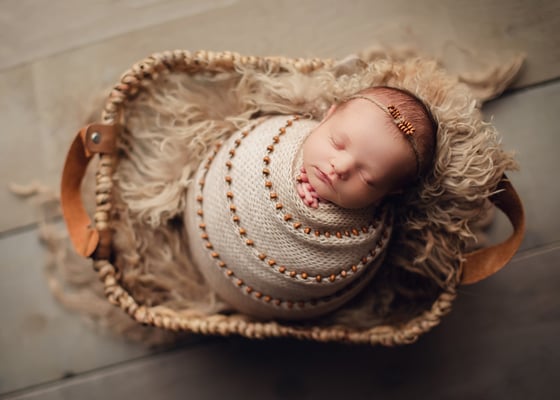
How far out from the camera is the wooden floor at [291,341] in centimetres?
106

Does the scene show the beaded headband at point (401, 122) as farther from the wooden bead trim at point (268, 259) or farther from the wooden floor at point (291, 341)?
the wooden floor at point (291, 341)

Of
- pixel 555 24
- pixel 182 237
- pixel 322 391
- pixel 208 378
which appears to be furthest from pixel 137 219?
pixel 555 24

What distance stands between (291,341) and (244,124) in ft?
1.58

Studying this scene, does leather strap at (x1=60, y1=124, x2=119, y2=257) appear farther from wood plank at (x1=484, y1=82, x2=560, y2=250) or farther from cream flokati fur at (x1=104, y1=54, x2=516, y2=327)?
wood plank at (x1=484, y1=82, x2=560, y2=250)

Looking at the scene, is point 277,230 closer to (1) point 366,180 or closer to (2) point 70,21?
(1) point 366,180

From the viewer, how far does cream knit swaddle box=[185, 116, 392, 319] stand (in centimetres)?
76

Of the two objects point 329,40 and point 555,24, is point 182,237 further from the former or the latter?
point 555,24

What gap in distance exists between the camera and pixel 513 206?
2.74ft

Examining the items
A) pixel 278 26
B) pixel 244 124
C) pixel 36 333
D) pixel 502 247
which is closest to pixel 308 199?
pixel 244 124

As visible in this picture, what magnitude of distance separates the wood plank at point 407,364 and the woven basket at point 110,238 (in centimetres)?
17

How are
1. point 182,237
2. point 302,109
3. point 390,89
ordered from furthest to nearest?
point 182,237 → point 302,109 → point 390,89

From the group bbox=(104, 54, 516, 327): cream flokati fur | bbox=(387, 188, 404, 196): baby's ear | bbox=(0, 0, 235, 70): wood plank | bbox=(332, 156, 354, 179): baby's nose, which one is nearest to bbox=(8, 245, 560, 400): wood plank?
bbox=(104, 54, 516, 327): cream flokati fur

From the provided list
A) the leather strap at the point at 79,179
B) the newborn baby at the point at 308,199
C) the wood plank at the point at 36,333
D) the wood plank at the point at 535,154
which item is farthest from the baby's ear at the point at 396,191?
the wood plank at the point at 36,333

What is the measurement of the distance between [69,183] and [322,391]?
68 centimetres
